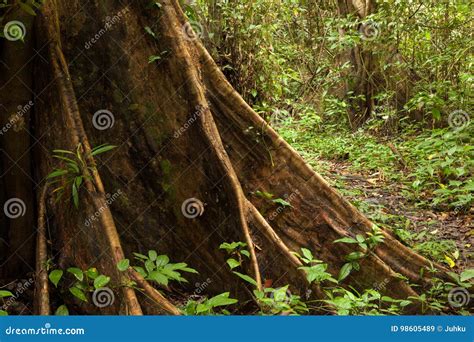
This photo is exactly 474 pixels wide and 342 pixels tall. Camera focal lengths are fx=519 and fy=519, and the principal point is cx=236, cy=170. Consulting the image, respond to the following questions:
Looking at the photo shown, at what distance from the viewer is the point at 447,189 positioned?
19.1ft

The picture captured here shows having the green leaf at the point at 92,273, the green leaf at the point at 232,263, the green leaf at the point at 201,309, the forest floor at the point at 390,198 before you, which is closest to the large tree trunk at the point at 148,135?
the green leaf at the point at 232,263

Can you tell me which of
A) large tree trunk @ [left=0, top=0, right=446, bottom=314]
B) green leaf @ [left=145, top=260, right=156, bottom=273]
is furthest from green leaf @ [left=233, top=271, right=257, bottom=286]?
green leaf @ [left=145, top=260, right=156, bottom=273]

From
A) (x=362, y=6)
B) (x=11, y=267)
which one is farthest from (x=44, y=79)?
(x=362, y=6)

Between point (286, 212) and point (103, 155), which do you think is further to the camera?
point (286, 212)

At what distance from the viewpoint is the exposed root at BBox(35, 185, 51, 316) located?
290 cm

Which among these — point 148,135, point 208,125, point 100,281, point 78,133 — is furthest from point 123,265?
point 208,125

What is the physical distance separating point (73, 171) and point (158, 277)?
0.82 m

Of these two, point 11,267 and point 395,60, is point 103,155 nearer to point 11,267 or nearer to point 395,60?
point 11,267

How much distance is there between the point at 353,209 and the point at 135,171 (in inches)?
66.4

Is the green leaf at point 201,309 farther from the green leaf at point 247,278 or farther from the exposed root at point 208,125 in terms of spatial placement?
the exposed root at point 208,125

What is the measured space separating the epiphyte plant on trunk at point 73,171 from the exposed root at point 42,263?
14 cm

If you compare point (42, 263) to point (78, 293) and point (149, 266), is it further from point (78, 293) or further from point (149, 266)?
point (149, 266)

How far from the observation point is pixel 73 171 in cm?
304

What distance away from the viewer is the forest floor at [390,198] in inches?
183
